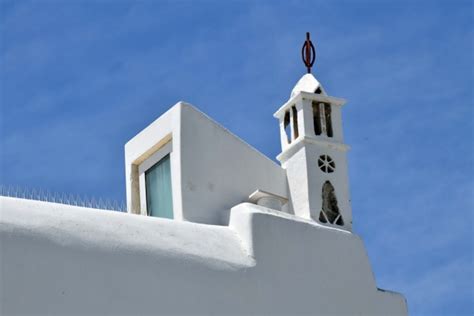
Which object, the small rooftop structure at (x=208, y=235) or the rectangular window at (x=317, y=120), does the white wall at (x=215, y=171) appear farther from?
the rectangular window at (x=317, y=120)

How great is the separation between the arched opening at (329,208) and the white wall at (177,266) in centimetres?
64

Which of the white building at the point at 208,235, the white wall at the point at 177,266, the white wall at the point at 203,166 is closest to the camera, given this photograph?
the white wall at the point at 177,266

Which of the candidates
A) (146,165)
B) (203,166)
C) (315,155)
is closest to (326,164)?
(315,155)

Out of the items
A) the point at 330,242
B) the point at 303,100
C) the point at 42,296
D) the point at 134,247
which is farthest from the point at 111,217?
the point at 303,100

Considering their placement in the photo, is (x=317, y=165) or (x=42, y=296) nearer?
(x=42, y=296)

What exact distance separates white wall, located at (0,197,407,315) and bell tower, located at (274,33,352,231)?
86 centimetres

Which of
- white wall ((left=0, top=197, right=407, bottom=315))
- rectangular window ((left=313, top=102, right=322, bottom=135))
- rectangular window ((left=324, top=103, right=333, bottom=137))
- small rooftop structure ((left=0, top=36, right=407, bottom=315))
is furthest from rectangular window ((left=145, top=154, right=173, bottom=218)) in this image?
rectangular window ((left=324, top=103, right=333, bottom=137))

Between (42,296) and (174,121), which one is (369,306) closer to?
(174,121)

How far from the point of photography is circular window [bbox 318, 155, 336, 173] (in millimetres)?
21484

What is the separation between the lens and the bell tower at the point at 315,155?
69.4 ft

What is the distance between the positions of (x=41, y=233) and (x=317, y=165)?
239 inches

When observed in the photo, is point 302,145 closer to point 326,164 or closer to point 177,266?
point 326,164

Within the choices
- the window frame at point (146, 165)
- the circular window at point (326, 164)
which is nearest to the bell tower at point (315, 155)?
the circular window at point (326, 164)

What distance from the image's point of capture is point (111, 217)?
705 inches
